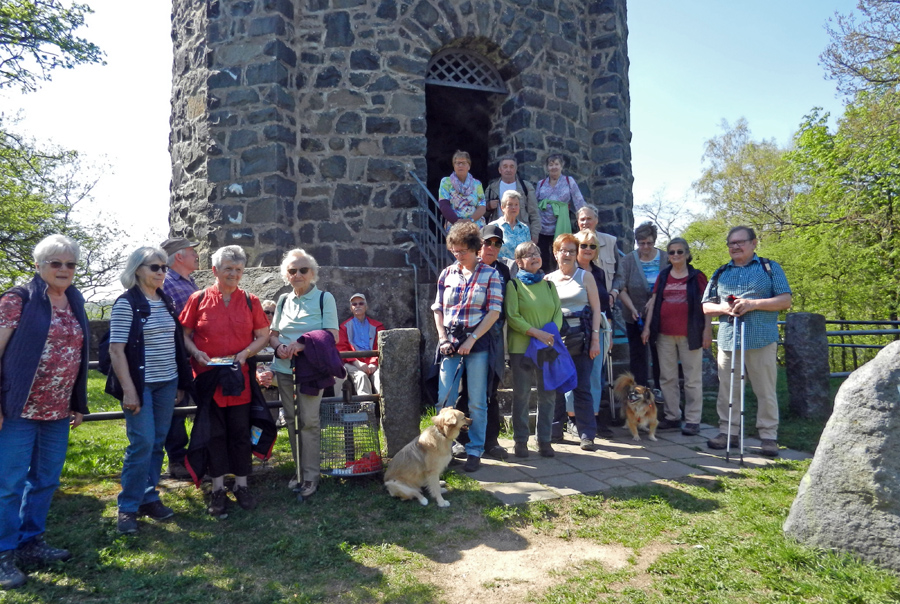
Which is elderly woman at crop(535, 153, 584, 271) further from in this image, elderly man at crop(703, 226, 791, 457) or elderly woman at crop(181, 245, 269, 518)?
elderly woman at crop(181, 245, 269, 518)

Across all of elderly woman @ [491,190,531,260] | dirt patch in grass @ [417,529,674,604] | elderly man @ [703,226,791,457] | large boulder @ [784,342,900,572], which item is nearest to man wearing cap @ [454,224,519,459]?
elderly woman @ [491,190,531,260]

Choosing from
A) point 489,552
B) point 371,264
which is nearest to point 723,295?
point 489,552

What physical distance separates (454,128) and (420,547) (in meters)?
9.52

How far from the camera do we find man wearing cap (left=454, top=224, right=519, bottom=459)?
4.88 m

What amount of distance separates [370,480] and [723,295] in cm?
357

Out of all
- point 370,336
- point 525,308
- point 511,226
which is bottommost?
point 370,336

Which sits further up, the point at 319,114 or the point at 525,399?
the point at 319,114

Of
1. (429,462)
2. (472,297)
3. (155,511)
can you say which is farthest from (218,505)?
(472,297)

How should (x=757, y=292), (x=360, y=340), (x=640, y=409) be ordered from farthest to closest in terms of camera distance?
(x=360, y=340) < (x=640, y=409) < (x=757, y=292)

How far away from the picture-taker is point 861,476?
10.3 feet

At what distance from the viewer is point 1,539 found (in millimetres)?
3160

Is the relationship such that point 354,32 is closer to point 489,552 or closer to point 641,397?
point 641,397

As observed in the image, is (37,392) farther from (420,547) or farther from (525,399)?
(525,399)

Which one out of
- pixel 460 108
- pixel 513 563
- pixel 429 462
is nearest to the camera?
pixel 513 563
